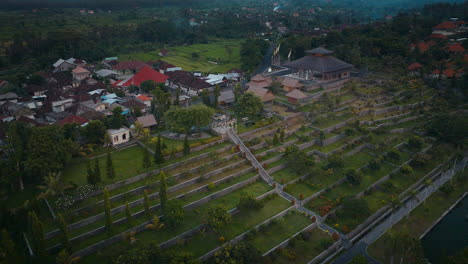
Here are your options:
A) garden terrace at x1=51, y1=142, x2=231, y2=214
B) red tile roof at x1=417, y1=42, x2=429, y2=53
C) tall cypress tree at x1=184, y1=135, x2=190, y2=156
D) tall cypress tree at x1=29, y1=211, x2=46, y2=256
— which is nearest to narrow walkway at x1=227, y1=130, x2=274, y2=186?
garden terrace at x1=51, y1=142, x2=231, y2=214

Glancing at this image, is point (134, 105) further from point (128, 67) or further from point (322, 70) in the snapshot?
point (322, 70)

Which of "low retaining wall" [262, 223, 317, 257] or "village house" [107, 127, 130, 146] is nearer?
"low retaining wall" [262, 223, 317, 257]

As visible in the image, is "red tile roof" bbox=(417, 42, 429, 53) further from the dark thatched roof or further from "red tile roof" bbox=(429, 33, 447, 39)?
the dark thatched roof

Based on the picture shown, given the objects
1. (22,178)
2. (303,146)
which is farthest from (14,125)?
(303,146)

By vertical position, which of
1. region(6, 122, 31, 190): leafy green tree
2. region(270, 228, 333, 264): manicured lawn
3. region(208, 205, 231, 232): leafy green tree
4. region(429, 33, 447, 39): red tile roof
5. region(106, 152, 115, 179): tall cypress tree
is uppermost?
region(429, 33, 447, 39): red tile roof

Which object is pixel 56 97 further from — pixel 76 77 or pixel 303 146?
pixel 303 146

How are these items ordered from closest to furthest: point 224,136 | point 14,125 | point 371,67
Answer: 1. point 14,125
2. point 224,136
3. point 371,67
